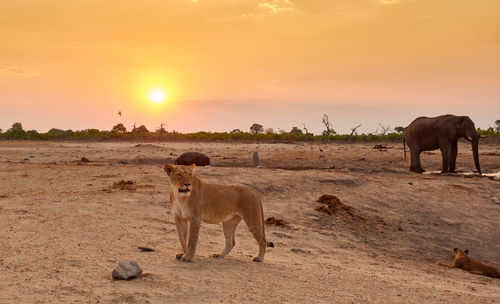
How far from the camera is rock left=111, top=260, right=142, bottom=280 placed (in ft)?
22.1

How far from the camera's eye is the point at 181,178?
25.5ft

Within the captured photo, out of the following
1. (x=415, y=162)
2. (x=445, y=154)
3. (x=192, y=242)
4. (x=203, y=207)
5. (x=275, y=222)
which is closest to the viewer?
(x=192, y=242)

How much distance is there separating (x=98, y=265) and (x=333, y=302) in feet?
9.81

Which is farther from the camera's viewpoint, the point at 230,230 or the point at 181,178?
the point at 230,230

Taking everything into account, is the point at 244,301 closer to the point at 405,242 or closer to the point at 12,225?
the point at 12,225

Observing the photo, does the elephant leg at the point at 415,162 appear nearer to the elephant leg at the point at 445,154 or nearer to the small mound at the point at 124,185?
the elephant leg at the point at 445,154

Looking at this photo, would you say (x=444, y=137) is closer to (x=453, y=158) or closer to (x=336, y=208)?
(x=453, y=158)

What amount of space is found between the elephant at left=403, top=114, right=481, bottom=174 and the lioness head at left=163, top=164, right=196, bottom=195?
22223 millimetres

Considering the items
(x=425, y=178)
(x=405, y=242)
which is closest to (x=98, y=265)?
(x=405, y=242)

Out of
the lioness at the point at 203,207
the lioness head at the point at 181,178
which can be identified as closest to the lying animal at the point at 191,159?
the lioness at the point at 203,207

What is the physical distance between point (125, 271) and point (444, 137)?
24217 mm

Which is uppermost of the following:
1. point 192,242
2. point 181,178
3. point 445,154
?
point 181,178

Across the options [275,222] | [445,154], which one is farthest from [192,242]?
[445,154]

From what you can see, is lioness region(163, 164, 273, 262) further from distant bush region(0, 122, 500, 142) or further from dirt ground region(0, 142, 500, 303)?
distant bush region(0, 122, 500, 142)
